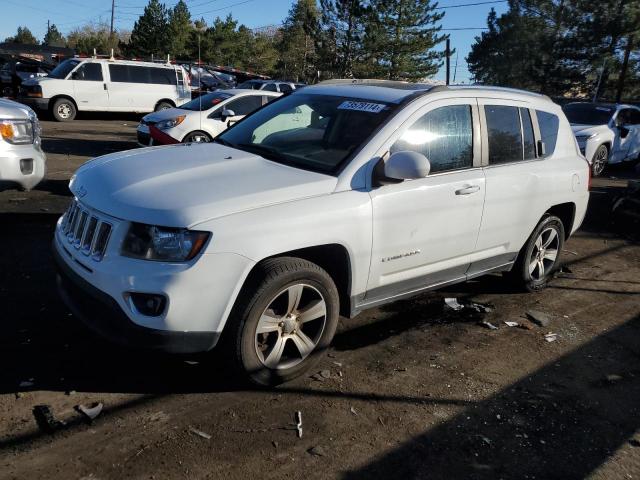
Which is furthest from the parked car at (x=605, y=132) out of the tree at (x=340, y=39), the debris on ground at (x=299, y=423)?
the tree at (x=340, y=39)

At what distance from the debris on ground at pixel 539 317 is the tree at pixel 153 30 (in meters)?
54.9

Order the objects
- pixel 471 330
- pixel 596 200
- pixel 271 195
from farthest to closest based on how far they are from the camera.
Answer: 1. pixel 596 200
2. pixel 471 330
3. pixel 271 195

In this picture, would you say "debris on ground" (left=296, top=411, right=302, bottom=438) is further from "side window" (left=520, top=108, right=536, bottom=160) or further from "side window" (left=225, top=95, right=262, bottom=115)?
"side window" (left=225, top=95, right=262, bottom=115)

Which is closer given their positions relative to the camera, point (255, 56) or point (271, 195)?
point (271, 195)

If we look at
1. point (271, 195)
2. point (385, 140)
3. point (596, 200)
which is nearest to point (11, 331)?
point (271, 195)

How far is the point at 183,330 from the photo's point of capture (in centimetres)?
302

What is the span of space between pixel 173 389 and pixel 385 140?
6.79 ft

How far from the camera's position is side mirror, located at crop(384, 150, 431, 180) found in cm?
351

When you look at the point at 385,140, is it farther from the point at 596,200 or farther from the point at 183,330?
the point at 596,200

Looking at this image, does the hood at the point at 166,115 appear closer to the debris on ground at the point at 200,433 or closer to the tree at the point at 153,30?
the debris on ground at the point at 200,433

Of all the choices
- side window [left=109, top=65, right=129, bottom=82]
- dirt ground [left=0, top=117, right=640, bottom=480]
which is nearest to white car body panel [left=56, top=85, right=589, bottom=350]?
dirt ground [left=0, top=117, right=640, bottom=480]

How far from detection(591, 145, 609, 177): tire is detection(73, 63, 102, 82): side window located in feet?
49.3

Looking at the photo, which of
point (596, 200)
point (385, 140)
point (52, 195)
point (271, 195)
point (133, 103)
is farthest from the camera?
point (133, 103)

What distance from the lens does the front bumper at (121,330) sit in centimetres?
299
